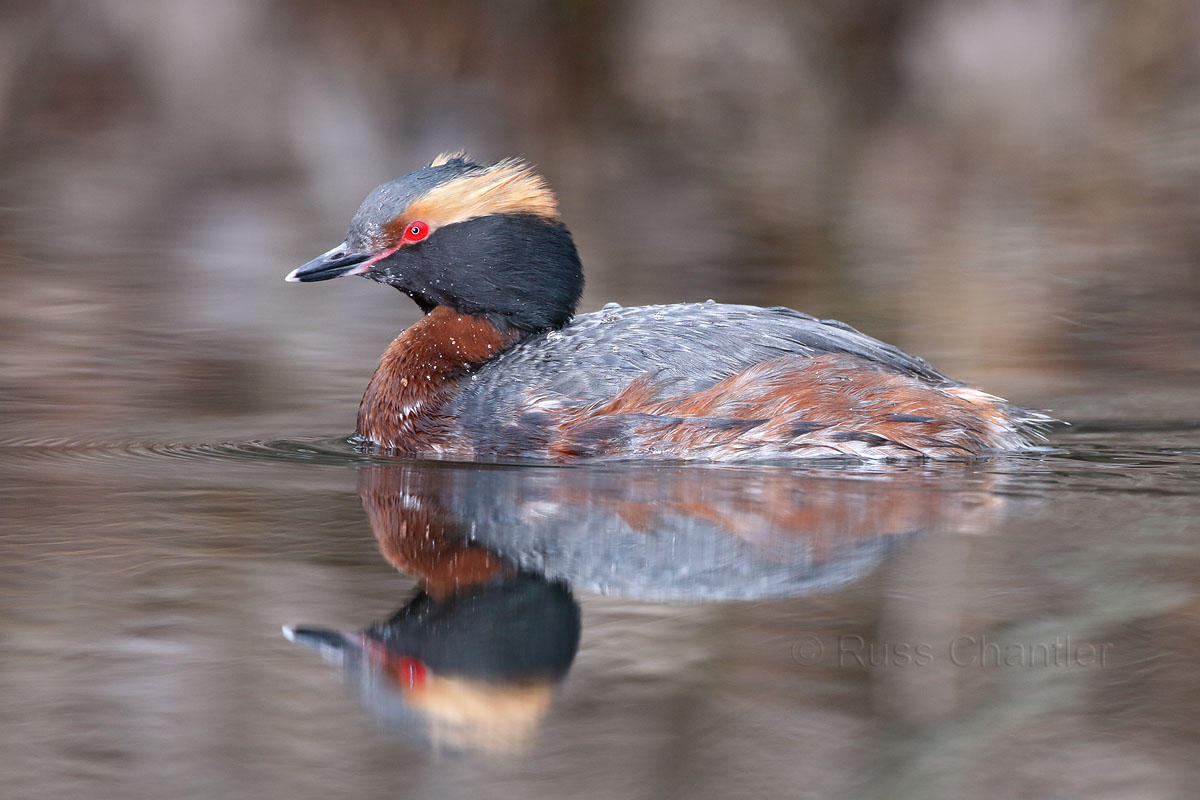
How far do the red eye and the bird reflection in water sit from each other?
1134 millimetres

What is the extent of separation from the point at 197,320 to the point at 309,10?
9.73 m

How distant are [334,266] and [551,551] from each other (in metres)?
2.44

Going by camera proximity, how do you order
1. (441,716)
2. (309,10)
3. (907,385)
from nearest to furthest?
1. (441,716)
2. (907,385)
3. (309,10)

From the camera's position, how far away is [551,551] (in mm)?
5098

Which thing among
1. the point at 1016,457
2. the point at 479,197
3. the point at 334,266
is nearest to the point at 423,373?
the point at 334,266

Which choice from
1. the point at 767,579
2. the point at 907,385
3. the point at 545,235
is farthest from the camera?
the point at 545,235

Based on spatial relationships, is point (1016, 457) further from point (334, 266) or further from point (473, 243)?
point (334, 266)

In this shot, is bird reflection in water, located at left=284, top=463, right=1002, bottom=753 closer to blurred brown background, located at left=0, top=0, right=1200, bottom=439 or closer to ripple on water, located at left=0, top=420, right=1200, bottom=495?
ripple on water, located at left=0, top=420, right=1200, bottom=495

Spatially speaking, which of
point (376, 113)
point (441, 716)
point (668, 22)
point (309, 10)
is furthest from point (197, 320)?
point (668, 22)

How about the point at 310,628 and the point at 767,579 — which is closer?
the point at 310,628

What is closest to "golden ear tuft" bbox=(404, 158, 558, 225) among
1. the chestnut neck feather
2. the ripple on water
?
the chestnut neck feather

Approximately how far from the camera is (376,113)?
17359 mm

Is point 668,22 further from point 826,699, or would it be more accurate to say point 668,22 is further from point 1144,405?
point 826,699

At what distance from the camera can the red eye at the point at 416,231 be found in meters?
7.12
